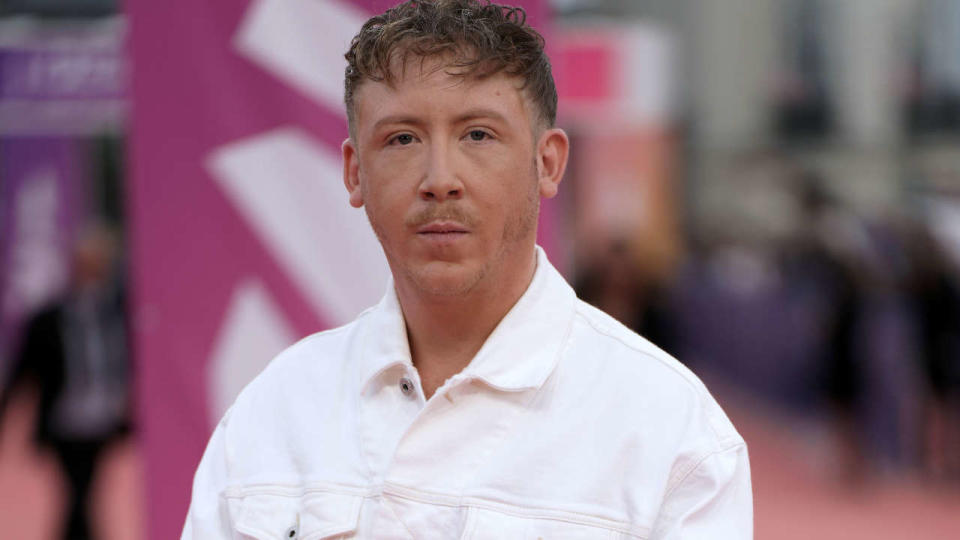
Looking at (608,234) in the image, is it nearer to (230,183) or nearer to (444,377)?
(230,183)

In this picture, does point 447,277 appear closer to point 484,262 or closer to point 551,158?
point 484,262

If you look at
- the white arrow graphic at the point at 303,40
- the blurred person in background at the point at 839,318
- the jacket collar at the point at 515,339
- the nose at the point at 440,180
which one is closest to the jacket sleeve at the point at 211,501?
the jacket collar at the point at 515,339

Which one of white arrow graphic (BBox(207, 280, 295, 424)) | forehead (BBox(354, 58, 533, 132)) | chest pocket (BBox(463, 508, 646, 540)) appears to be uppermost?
forehead (BBox(354, 58, 533, 132))

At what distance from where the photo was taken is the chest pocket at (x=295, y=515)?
1959 millimetres

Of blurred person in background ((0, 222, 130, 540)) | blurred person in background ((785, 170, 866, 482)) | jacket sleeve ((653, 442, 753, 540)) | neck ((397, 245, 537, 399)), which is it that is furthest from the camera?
blurred person in background ((785, 170, 866, 482))

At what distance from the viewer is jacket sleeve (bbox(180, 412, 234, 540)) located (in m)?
2.06

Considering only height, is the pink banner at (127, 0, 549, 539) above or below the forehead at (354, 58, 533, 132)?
below

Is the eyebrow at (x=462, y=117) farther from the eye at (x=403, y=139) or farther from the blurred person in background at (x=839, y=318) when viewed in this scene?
the blurred person in background at (x=839, y=318)

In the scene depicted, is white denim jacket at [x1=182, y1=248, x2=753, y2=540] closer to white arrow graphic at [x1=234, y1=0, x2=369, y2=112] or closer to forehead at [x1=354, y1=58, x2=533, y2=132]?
forehead at [x1=354, y1=58, x2=533, y2=132]

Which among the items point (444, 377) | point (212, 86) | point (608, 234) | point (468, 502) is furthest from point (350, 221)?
point (608, 234)

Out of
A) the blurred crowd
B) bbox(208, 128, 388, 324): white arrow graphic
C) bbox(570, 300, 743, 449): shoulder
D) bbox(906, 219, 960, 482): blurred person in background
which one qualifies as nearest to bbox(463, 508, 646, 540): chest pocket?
bbox(570, 300, 743, 449): shoulder

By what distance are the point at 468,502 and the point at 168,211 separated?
1376 mm

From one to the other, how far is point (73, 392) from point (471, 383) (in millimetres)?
5187

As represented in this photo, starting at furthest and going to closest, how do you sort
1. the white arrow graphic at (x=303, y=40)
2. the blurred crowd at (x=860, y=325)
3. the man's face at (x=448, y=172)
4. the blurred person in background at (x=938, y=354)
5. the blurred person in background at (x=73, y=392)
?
the blurred person in background at (x=938, y=354) < the blurred crowd at (x=860, y=325) < the blurred person in background at (x=73, y=392) < the white arrow graphic at (x=303, y=40) < the man's face at (x=448, y=172)
